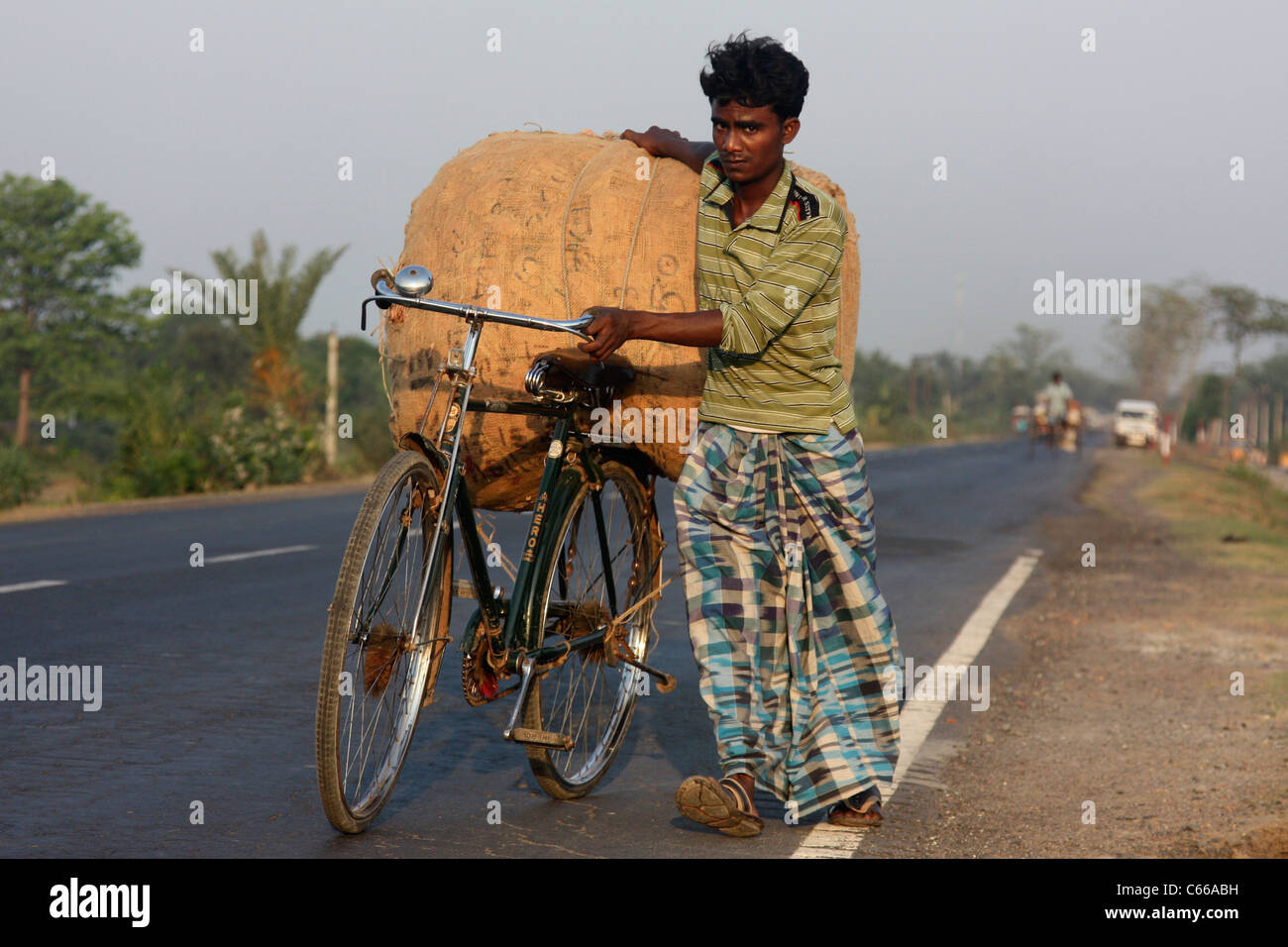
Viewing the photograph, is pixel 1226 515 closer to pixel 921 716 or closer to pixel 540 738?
pixel 921 716

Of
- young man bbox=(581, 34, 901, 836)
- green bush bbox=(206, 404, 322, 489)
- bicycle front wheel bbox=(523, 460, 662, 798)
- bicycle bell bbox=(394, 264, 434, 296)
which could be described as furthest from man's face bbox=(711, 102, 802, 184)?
green bush bbox=(206, 404, 322, 489)

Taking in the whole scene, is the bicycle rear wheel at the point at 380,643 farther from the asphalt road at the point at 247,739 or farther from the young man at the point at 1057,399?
the young man at the point at 1057,399

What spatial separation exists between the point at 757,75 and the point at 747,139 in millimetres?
167

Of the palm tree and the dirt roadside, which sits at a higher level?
the palm tree

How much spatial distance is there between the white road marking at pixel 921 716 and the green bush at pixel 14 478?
481 inches

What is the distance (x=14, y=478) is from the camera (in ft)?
60.6

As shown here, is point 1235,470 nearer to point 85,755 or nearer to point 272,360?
point 272,360

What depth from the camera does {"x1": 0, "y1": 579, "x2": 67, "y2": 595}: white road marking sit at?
891 centimetres

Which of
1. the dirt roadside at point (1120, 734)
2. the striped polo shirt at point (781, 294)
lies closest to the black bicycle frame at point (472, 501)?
the striped polo shirt at point (781, 294)

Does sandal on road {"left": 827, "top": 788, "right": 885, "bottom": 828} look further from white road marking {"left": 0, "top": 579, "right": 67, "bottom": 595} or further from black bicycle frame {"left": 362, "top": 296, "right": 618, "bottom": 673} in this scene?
white road marking {"left": 0, "top": 579, "right": 67, "bottom": 595}

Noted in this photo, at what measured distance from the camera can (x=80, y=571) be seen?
32.2 ft

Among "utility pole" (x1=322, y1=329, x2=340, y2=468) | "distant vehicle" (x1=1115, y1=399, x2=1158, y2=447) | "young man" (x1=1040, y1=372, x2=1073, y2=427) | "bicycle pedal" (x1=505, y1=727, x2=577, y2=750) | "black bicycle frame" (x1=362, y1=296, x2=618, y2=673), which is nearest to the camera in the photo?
"black bicycle frame" (x1=362, y1=296, x2=618, y2=673)

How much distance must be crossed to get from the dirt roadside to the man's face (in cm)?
188
